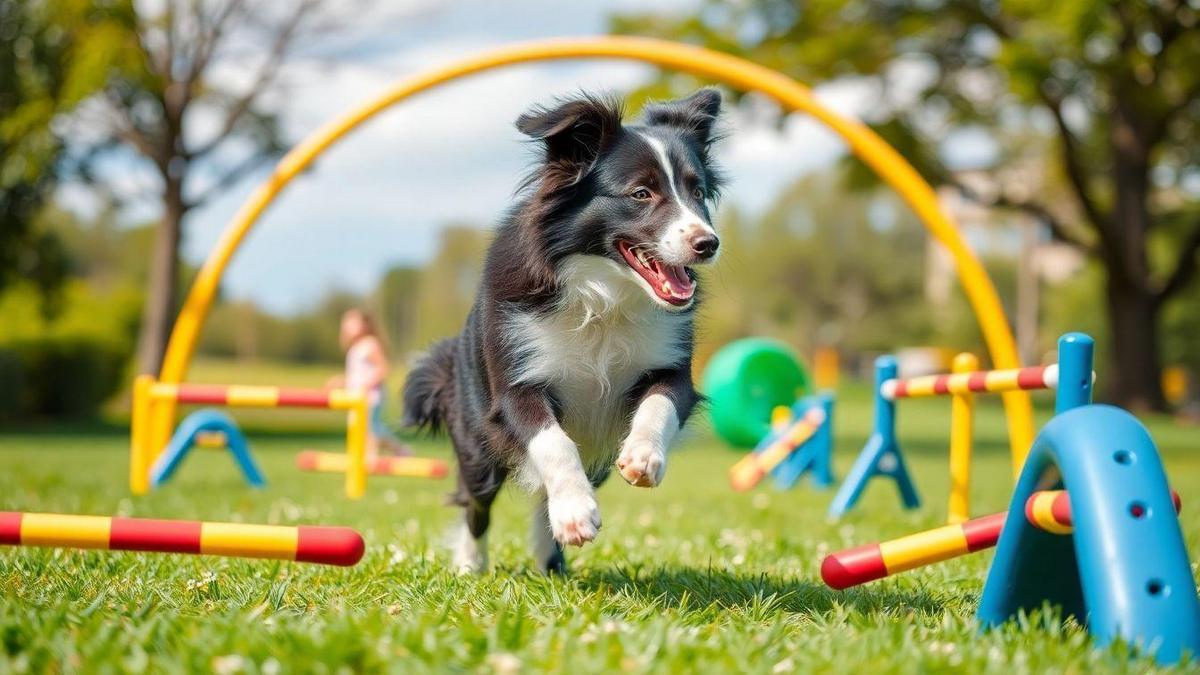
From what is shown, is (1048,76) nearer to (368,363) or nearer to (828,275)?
(368,363)

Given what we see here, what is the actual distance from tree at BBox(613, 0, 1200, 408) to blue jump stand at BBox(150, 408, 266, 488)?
1192 centimetres

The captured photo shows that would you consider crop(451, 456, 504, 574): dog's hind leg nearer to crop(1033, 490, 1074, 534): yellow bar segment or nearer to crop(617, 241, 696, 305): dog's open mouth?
crop(617, 241, 696, 305): dog's open mouth

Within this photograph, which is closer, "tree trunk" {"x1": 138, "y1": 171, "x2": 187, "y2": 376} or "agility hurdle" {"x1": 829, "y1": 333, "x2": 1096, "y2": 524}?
"agility hurdle" {"x1": 829, "y1": 333, "x2": 1096, "y2": 524}

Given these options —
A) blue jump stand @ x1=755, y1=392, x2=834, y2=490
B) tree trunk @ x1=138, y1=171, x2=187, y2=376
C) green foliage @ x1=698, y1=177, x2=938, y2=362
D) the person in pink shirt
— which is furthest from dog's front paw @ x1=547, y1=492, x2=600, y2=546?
green foliage @ x1=698, y1=177, x2=938, y2=362

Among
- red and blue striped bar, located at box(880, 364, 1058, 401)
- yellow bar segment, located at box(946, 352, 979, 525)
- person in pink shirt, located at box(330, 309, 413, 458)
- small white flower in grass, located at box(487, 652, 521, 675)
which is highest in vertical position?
small white flower in grass, located at box(487, 652, 521, 675)

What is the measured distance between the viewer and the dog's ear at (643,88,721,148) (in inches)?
179

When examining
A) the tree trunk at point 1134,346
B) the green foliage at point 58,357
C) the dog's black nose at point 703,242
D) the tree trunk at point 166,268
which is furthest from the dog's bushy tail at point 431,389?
the tree trunk at point 1134,346

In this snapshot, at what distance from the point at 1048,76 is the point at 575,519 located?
52.6ft

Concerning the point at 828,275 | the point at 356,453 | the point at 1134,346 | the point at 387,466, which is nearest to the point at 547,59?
the point at 356,453

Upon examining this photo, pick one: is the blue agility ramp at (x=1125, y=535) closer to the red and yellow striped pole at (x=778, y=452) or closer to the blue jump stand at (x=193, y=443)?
the blue jump stand at (x=193, y=443)

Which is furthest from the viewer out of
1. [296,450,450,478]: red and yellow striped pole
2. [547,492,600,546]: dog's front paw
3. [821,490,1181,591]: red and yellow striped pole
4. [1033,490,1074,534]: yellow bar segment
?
[296,450,450,478]: red and yellow striped pole

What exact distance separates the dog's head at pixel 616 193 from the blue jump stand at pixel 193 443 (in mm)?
6461

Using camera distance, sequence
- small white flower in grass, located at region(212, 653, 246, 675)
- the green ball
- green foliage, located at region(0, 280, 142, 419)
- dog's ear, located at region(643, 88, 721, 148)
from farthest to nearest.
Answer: green foliage, located at region(0, 280, 142, 419)
the green ball
dog's ear, located at region(643, 88, 721, 148)
small white flower in grass, located at region(212, 653, 246, 675)

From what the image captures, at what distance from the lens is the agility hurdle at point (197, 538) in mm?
2996
